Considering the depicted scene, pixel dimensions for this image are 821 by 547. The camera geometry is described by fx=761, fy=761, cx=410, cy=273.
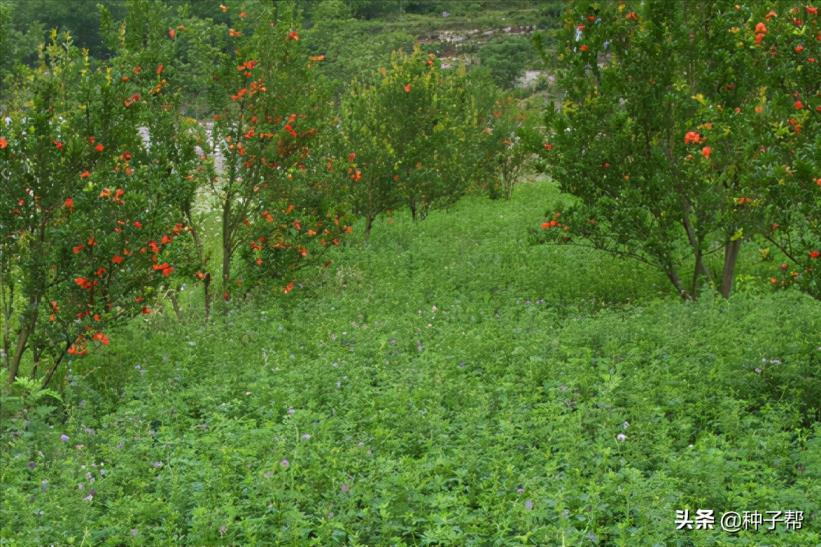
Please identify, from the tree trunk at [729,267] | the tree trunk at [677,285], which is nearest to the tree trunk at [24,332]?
the tree trunk at [677,285]

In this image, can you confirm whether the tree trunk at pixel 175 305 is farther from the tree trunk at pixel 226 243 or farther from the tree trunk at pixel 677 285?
the tree trunk at pixel 677 285

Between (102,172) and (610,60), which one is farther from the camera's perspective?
(610,60)

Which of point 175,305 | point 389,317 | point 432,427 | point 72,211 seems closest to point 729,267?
point 389,317

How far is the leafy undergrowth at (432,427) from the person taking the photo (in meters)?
4.68

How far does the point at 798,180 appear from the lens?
22.9 ft

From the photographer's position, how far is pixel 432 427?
602cm

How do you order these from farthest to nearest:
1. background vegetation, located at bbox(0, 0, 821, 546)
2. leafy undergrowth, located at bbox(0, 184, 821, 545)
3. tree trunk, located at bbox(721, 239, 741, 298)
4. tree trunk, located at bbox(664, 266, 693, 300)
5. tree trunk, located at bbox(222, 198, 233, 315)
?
1. tree trunk, located at bbox(222, 198, 233, 315)
2. tree trunk, located at bbox(721, 239, 741, 298)
3. tree trunk, located at bbox(664, 266, 693, 300)
4. background vegetation, located at bbox(0, 0, 821, 546)
5. leafy undergrowth, located at bbox(0, 184, 821, 545)

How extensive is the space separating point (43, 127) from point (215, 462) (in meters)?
3.99

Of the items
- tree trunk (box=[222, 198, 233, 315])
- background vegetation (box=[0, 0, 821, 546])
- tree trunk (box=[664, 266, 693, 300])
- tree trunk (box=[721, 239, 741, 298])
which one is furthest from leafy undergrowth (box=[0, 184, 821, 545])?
tree trunk (box=[222, 198, 233, 315])

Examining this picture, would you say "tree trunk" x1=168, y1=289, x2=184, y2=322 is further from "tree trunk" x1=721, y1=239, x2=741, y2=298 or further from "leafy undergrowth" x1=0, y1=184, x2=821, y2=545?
"tree trunk" x1=721, y1=239, x2=741, y2=298

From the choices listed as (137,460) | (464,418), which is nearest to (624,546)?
(464,418)

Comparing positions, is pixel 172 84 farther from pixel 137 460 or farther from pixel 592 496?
pixel 592 496

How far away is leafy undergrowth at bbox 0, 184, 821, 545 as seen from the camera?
4.68m

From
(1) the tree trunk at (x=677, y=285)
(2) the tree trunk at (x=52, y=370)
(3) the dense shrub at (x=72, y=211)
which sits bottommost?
(1) the tree trunk at (x=677, y=285)
